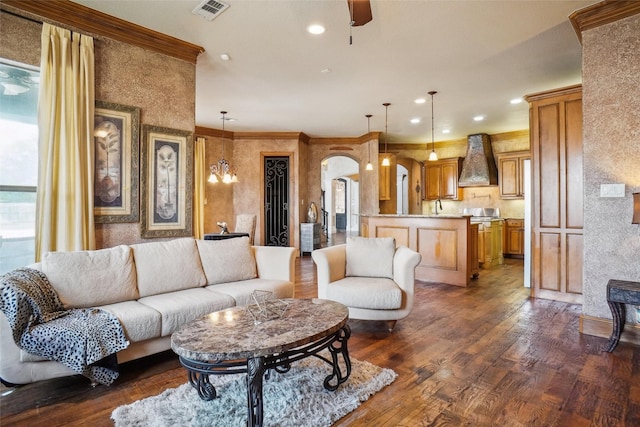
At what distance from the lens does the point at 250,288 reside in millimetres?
3016

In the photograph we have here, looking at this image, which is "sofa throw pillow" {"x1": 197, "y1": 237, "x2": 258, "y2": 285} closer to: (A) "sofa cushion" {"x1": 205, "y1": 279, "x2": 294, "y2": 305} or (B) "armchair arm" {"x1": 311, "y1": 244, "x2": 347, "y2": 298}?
(A) "sofa cushion" {"x1": 205, "y1": 279, "x2": 294, "y2": 305}

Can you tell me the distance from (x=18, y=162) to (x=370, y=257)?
10.6 feet

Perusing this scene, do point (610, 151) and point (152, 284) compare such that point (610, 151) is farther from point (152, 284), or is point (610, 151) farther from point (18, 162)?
point (18, 162)

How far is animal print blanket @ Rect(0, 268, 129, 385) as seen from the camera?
2.00 meters

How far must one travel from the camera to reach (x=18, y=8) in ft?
8.86

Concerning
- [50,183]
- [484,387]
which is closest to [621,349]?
[484,387]

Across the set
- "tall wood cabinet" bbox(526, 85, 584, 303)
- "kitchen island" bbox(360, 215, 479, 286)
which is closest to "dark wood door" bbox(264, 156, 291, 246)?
"kitchen island" bbox(360, 215, 479, 286)

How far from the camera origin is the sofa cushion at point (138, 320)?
2264 mm

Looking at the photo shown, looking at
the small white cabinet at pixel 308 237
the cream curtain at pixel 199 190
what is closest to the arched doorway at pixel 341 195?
the small white cabinet at pixel 308 237

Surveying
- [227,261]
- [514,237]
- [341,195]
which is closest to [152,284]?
[227,261]

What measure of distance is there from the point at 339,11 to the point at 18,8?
2610 mm

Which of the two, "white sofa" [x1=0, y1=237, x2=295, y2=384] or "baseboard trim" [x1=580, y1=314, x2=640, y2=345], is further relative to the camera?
"baseboard trim" [x1=580, y1=314, x2=640, y2=345]

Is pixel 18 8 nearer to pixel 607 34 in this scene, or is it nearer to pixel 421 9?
pixel 421 9

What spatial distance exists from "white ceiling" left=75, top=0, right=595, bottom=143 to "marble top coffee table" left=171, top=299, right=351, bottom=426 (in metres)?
2.54
